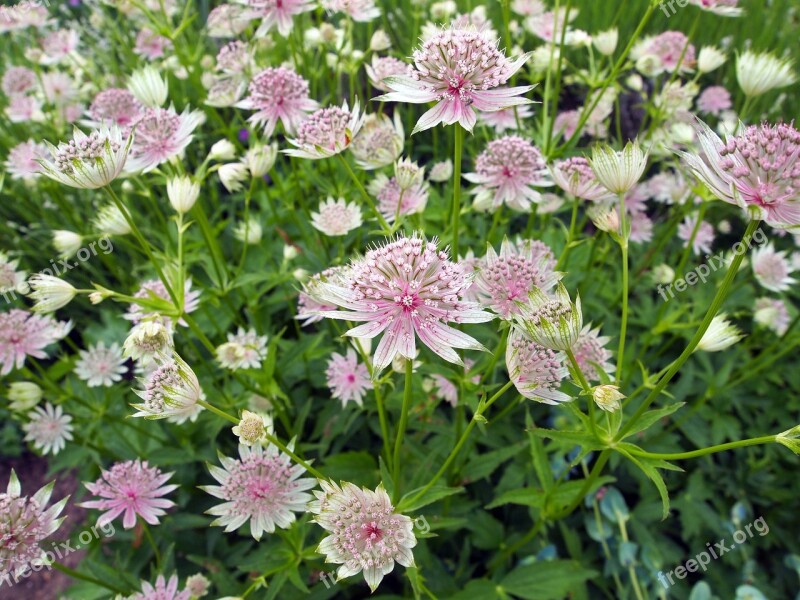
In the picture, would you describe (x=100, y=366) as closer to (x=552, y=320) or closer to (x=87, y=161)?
(x=87, y=161)

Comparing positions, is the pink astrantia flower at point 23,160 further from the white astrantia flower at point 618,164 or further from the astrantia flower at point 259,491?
the white astrantia flower at point 618,164

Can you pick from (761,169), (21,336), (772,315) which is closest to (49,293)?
(21,336)

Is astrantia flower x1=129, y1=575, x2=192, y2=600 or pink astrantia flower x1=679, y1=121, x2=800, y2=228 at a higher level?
pink astrantia flower x1=679, y1=121, x2=800, y2=228

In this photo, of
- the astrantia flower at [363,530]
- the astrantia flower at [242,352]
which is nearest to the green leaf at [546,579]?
the astrantia flower at [363,530]

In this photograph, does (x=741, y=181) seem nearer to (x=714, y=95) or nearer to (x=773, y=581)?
(x=773, y=581)

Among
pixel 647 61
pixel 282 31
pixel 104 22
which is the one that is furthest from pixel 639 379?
pixel 104 22

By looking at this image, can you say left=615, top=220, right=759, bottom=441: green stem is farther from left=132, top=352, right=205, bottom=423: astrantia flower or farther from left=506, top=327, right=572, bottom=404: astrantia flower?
left=132, top=352, right=205, bottom=423: astrantia flower

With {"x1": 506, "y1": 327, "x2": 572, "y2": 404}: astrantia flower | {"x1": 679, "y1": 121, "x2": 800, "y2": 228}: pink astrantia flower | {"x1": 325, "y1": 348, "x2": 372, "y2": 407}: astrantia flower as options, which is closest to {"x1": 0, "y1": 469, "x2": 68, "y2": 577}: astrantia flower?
{"x1": 325, "y1": 348, "x2": 372, "y2": 407}: astrantia flower
